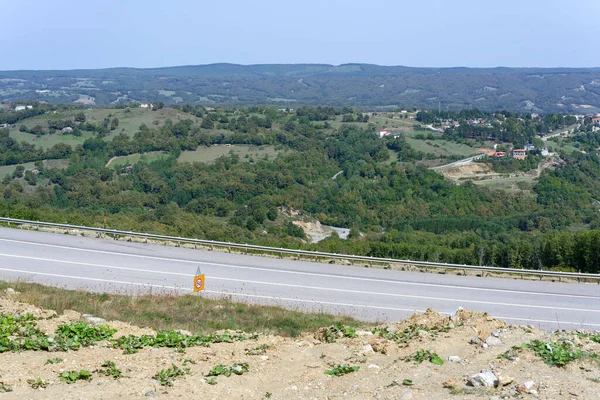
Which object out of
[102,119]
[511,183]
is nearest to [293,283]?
[511,183]

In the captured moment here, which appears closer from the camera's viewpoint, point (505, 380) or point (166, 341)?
point (505, 380)

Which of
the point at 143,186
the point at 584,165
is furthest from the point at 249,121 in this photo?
the point at 584,165

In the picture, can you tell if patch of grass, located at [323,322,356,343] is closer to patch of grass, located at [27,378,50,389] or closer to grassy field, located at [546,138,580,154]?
patch of grass, located at [27,378,50,389]

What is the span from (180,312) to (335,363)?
5.93 metres

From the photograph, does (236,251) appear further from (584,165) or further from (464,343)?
(584,165)

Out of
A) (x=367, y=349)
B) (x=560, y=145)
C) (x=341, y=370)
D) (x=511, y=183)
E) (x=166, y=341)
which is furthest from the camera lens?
(x=560, y=145)

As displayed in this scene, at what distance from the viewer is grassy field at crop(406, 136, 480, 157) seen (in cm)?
9244

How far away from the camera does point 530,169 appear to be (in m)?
86.2

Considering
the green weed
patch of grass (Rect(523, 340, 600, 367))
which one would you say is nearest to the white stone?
patch of grass (Rect(523, 340, 600, 367))

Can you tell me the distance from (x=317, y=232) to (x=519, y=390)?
5272 cm

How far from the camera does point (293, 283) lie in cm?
1897

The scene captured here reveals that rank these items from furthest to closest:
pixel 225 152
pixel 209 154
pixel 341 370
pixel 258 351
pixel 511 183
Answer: pixel 225 152 < pixel 209 154 < pixel 511 183 < pixel 258 351 < pixel 341 370

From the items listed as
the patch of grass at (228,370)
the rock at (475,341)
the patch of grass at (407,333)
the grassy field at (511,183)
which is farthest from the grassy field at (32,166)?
the rock at (475,341)

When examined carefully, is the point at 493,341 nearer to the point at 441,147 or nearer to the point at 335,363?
the point at 335,363
